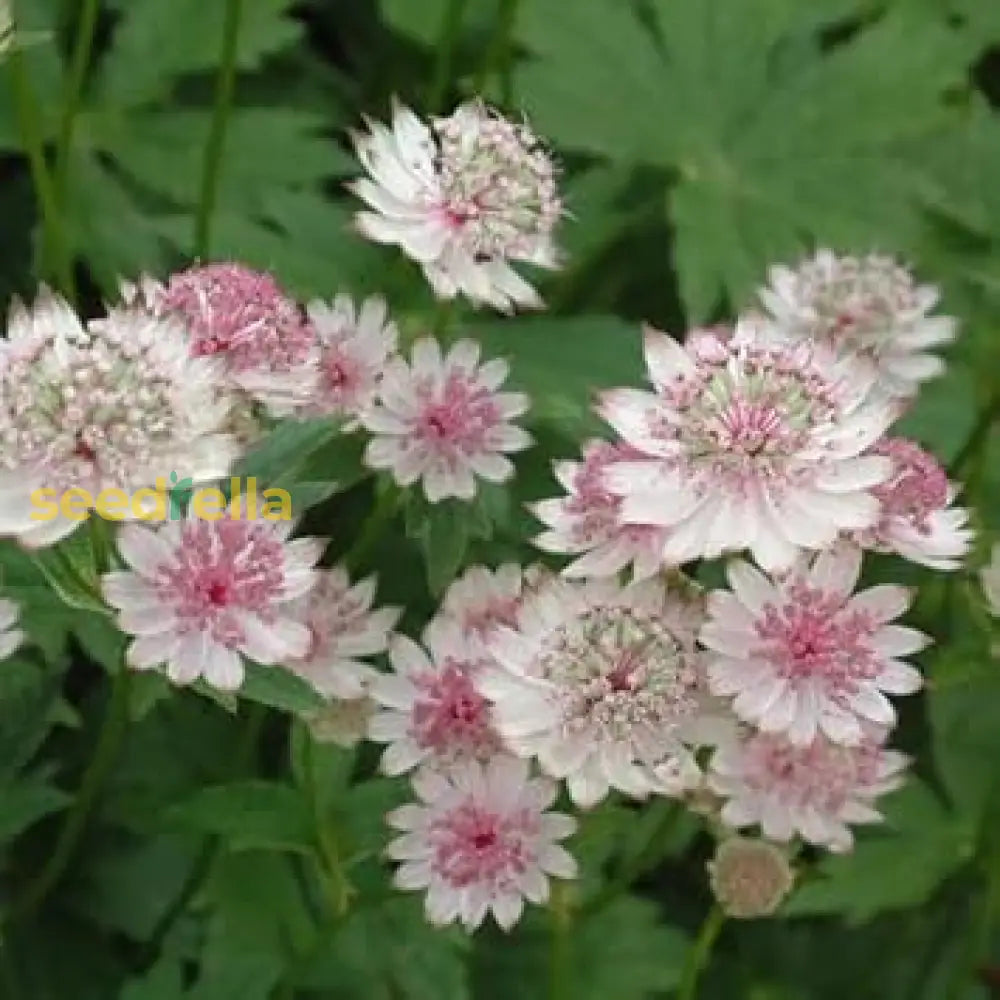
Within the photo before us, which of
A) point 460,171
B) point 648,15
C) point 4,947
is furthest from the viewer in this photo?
point 648,15

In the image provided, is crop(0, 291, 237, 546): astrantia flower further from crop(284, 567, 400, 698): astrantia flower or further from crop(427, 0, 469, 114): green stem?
crop(427, 0, 469, 114): green stem

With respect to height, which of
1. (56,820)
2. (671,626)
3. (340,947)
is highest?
(671,626)

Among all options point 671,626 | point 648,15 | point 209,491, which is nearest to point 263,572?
point 209,491

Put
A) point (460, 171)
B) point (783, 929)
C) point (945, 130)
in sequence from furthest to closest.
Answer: point (945, 130) → point (783, 929) → point (460, 171)

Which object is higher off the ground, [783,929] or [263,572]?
[263,572]

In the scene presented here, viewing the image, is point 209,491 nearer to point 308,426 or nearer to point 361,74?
point 308,426

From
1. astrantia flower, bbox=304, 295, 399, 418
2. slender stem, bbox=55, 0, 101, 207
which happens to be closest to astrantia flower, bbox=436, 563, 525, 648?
astrantia flower, bbox=304, 295, 399, 418

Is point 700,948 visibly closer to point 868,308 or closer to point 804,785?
point 804,785
